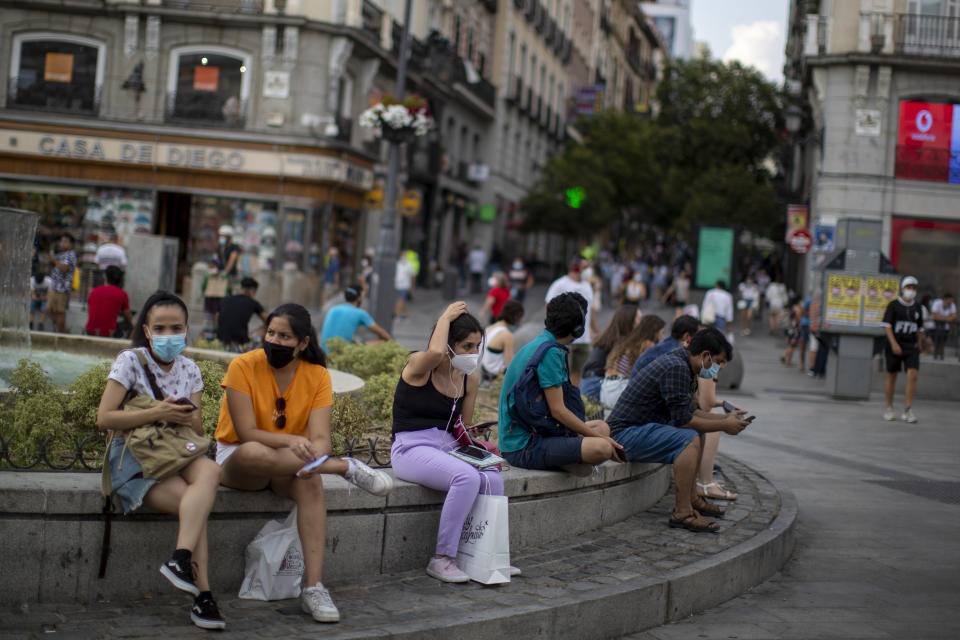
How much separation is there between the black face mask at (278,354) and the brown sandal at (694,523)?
9.60 ft

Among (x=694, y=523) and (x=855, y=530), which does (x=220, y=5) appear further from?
(x=694, y=523)

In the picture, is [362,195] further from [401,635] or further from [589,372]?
[401,635]

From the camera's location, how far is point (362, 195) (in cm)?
3406

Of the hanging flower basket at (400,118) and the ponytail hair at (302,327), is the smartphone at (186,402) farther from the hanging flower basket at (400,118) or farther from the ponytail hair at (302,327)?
the hanging flower basket at (400,118)

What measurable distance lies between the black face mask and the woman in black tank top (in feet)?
2.89

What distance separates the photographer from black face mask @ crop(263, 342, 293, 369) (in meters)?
5.18

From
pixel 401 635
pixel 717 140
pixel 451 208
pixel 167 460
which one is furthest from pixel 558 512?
pixel 717 140

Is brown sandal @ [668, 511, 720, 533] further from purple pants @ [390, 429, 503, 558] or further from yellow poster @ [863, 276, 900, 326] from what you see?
yellow poster @ [863, 276, 900, 326]

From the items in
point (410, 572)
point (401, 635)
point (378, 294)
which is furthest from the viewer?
point (378, 294)

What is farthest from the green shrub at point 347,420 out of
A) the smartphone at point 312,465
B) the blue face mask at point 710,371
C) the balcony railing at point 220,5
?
the balcony railing at point 220,5

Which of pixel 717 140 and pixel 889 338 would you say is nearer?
pixel 889 338

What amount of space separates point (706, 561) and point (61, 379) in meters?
5.36

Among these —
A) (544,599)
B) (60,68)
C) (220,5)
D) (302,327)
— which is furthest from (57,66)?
(544,599)

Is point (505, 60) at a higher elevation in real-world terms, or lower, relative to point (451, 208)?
higher
